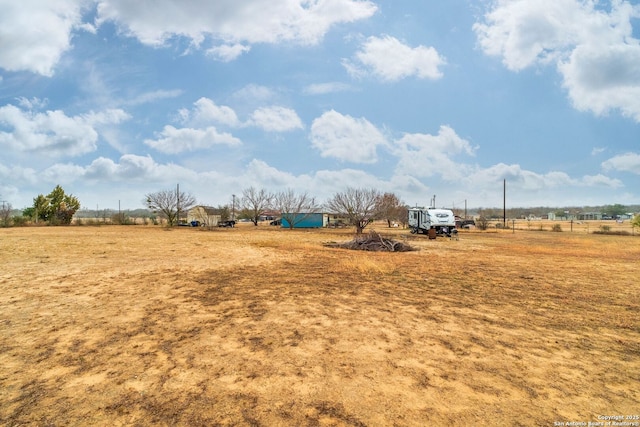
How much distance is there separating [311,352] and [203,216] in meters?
51.4

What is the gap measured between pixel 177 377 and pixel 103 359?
1.27 metres

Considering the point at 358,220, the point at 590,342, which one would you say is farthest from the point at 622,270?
the point at 358,220

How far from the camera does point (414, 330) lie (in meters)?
5.33

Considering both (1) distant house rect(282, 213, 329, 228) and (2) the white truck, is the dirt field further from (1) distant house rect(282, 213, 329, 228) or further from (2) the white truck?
(1) distant house rect(282, 213, 329, 228)

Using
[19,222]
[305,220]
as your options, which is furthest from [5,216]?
[305,220]

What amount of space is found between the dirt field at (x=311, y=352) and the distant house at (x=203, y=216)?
43.4m

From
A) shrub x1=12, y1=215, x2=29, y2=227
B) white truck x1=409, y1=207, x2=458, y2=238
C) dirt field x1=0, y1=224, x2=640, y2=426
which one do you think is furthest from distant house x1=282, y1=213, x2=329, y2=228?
dirt field x1=0, y1=224, x2=640, y2=426

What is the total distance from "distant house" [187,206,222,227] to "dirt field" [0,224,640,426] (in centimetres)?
4340

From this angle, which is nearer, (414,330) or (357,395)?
(357,395)

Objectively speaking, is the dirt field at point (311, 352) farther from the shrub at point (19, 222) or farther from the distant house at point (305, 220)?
the shrub at point (19, 222)

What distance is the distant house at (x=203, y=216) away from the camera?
51494 millimetres

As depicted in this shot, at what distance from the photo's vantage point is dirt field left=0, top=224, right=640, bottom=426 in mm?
3133

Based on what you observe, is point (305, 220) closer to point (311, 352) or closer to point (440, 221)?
point (440, 221)

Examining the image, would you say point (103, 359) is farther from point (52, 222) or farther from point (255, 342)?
point (52, 222)
